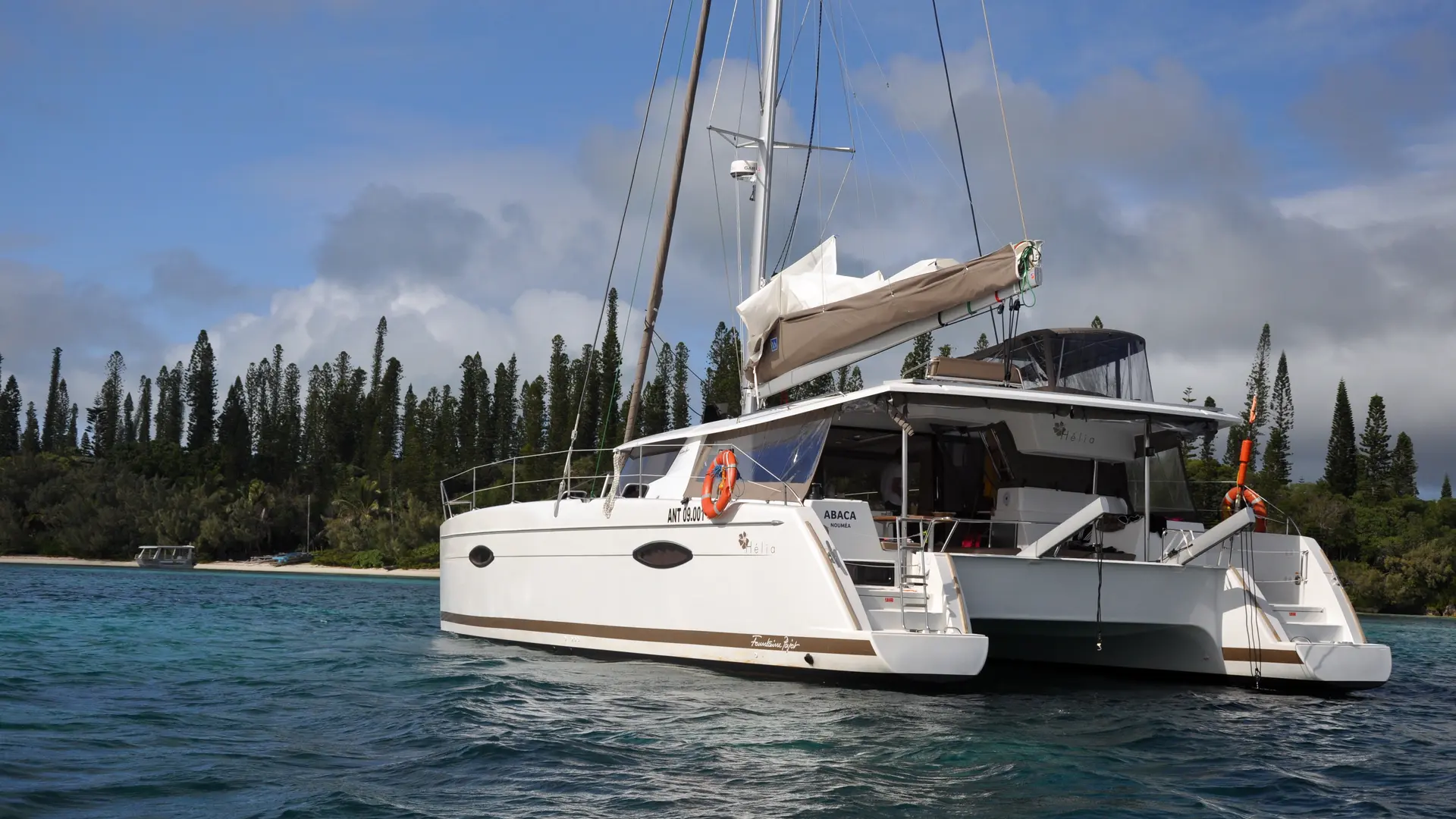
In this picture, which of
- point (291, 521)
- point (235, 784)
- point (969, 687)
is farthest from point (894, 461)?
point (291, 521)

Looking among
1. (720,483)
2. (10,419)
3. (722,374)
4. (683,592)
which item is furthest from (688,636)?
(10,419)

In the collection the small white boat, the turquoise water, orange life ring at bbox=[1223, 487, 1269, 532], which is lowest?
the turquoise water

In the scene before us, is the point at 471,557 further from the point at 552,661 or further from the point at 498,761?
the point at 498,761

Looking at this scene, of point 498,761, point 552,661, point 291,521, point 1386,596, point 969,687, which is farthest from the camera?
point 291,521

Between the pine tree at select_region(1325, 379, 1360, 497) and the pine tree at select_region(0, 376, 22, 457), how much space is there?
94.8 m

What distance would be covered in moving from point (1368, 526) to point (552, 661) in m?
50.3

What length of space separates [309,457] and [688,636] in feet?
279

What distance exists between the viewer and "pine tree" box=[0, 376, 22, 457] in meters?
93.0

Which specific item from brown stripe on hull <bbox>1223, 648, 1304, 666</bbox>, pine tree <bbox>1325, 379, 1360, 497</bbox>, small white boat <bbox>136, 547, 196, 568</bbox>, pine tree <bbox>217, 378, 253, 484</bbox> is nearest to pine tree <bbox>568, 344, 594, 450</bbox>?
small white boat <bbox>136, 547, 196, 568</bbox>

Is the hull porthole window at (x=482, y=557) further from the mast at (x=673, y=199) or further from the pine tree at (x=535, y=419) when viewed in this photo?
the pine tree at (x=535, y=419)

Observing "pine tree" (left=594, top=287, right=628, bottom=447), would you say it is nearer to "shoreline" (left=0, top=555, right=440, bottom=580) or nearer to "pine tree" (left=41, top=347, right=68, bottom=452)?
"shoreline" (left=0, top=555, right=440, bottom=580)

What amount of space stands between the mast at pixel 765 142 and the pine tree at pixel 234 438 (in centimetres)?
→ 7351

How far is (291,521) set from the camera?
2815 inches

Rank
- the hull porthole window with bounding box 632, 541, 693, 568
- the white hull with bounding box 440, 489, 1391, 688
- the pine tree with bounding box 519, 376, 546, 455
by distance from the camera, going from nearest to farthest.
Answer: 1. the white hull with bounding box 440, 489, 1391, 688
2. the hull porthole window with bounding box 632, 541, 693, 568
3. the pine tree with bounding box 519, 376, 546, 455
